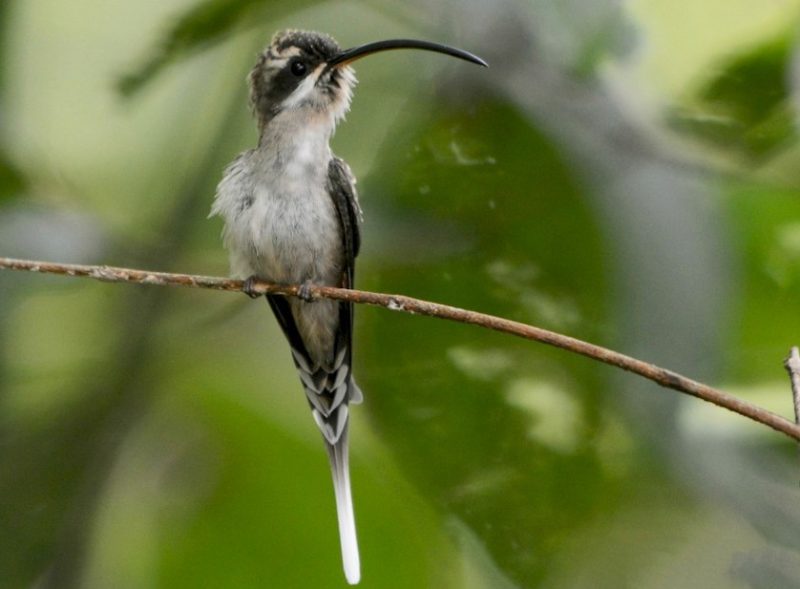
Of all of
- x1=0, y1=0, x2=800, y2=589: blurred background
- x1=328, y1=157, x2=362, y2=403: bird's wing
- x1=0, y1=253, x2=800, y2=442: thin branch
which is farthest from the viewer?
x1=328, y1=157, x2=362, y2=403: bird's wing

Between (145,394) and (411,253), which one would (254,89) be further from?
(145,394)

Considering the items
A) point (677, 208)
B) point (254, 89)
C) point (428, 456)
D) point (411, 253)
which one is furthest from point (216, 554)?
point (677, 208)

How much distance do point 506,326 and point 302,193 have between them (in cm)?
96

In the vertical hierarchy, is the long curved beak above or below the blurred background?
above

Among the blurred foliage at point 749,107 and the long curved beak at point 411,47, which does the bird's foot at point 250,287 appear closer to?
the long curved beak at point 411,47

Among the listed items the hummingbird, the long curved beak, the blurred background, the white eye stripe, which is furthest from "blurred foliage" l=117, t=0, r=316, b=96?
the long curved beak

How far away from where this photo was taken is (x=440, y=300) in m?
2.10

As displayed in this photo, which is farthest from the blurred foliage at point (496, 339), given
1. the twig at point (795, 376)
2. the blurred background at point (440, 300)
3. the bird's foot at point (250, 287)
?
the twig at point (795, 376)

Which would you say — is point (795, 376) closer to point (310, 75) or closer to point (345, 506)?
point (345, 506)

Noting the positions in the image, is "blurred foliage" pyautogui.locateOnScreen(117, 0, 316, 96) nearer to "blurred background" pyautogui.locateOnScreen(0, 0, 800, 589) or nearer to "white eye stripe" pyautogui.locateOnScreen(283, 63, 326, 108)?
"blurred background" pyautogui.locateOnScreen(0, 0, 800, 589)

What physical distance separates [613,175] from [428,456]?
603mm

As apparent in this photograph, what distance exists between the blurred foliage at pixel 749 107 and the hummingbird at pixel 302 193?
0.61 m

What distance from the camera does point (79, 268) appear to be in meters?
1.36

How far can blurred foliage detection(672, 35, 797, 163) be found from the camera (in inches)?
80.3
